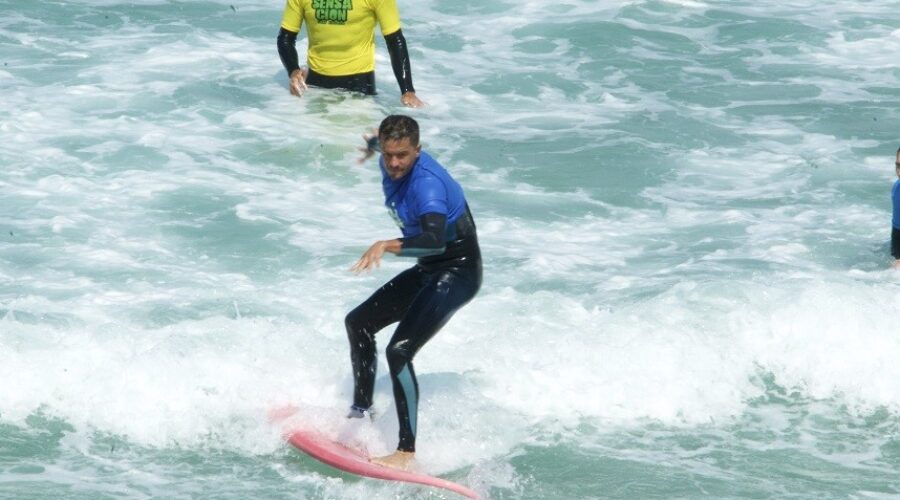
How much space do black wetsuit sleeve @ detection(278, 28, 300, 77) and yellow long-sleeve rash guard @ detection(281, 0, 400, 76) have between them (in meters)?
0.06

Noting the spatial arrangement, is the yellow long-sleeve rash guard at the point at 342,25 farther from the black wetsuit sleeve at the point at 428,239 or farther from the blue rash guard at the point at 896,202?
the black wetsuit sleeve at the point at 428,239

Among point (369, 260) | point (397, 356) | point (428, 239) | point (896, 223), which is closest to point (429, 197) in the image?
point (428, 239)

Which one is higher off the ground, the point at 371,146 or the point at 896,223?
the point at 371,146

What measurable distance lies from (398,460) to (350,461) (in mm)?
249

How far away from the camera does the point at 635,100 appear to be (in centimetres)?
1379

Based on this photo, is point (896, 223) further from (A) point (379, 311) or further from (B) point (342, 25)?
(B) point (342, 25)

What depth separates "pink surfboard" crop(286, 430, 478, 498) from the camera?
21.5 ft

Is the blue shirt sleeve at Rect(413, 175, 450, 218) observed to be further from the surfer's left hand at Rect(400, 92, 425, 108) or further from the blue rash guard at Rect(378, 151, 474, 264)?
the surfer's left hand at Rect(400, 92, 425, 108)

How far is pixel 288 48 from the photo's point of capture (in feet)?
39.4

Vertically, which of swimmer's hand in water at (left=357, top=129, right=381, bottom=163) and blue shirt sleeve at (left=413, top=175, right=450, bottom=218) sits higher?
swimmer's hand in water at (left=357, top=129, right=381, bottom=163)

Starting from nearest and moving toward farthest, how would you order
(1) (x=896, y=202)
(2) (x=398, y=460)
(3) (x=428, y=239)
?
(3) (x=428, y=239), (2) (x=398, y=460), (1) (x=896, y=202)

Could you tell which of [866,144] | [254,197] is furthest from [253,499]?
[866,144]

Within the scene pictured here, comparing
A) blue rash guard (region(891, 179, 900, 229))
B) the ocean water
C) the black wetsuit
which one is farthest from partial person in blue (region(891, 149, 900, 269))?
the black wetsuit

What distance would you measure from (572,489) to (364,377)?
117 cm
